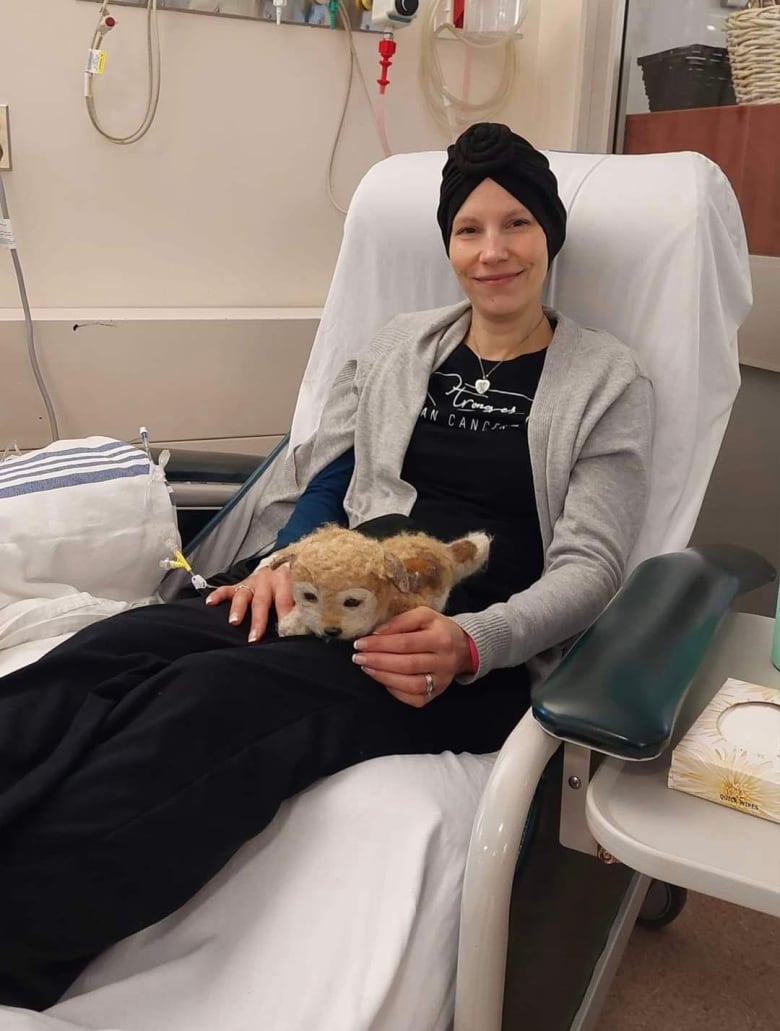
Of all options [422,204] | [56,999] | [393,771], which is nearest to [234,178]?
[422,204]

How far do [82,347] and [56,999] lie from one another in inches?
50.6

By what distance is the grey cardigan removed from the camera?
1.10m

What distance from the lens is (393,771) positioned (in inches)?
37.9

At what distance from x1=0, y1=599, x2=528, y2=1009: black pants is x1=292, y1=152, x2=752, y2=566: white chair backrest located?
1.55ft

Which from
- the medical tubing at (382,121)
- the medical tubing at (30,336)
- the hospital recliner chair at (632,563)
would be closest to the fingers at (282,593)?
the hospital recliner chair at (632,563)

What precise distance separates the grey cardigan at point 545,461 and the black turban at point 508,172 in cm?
15

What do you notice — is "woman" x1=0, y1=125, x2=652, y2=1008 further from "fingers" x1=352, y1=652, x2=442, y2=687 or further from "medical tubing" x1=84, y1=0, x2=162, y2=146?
"medical tubing" x1=84, y1=0, x2=162, y2=146

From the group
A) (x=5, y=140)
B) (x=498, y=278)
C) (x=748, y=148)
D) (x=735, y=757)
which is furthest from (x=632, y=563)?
(x=5, y=140)

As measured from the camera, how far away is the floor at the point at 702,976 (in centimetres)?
135

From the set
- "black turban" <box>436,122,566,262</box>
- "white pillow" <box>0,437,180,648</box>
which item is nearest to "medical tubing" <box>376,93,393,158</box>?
"black turban" <box>436,122,566,262</box>

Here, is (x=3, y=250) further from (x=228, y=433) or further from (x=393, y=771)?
(x=393, y=771)

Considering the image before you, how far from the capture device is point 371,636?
3.22 feet

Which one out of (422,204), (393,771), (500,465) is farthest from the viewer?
(422,204)

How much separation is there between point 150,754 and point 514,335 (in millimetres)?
792
